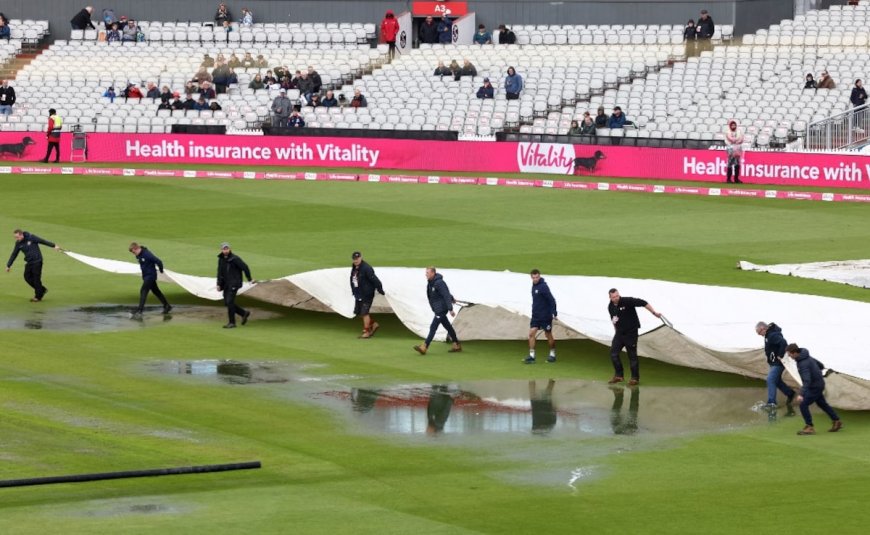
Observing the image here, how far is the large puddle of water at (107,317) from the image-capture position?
29.6 metres

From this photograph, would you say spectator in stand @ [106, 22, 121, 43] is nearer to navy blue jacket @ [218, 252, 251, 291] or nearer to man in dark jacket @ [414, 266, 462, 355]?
navy blue jacket @ [218, 252, 251, 291]

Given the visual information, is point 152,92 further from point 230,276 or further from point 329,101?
point 230,276

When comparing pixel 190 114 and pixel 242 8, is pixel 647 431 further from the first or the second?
pixel 242 8

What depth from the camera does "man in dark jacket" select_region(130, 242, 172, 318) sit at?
30484 mm

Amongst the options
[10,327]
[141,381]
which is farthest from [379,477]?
[10,327]

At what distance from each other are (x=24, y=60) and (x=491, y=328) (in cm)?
4337

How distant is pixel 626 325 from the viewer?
25250 mm

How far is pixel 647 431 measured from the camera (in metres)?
22.1

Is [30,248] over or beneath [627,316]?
over

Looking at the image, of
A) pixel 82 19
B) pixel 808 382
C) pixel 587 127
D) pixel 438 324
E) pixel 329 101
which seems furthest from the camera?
pixel 82 19

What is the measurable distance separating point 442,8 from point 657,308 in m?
41.4

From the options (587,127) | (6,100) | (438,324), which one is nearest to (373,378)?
(438,324)

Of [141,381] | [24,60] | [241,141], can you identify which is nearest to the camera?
[141,381]

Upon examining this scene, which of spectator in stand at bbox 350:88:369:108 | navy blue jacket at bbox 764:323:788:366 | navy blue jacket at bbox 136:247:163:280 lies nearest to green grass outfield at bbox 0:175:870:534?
navy blue jacket at bbox 136:247:163:280
